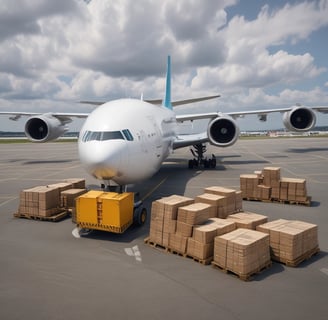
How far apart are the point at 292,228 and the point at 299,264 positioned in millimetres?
882

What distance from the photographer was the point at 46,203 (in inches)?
430

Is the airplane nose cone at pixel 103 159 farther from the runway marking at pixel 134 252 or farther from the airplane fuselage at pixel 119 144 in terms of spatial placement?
the runway marking at pixel 134 252

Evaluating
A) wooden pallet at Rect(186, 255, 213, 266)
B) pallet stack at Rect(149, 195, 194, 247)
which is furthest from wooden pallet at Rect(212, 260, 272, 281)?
pallet stack at Rect(149, 195, 194, 247)

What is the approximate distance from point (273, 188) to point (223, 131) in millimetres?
9150

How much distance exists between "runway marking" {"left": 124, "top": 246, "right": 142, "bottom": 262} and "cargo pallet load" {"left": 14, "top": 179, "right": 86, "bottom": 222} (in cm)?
401

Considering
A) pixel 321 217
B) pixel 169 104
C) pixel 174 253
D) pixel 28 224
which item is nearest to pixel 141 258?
pixel 174 253

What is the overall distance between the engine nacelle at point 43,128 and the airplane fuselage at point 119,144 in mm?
15219

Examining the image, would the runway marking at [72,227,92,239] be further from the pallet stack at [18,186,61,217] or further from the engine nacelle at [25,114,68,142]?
the engine nacelle at [25,114,68,142]

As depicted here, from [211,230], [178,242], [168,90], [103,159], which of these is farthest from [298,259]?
[168,90]

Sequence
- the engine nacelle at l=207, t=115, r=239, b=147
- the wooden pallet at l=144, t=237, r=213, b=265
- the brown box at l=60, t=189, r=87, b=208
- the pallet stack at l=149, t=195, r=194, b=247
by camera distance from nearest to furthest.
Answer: the wooden pallet at l=144, t=237, r=213, b=265, the pallet stack at l=149, t=195, r=194, b=247, the brown box at l=60, t=189, r=87, b=208, the engine nacelle at l=207, t=115, r=239, b=147

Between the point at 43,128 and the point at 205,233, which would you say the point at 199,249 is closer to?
the point at 205,233

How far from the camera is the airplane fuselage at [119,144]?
9562mm

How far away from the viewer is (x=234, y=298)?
218 inches

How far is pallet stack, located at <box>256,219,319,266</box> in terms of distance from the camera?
6988 mm
